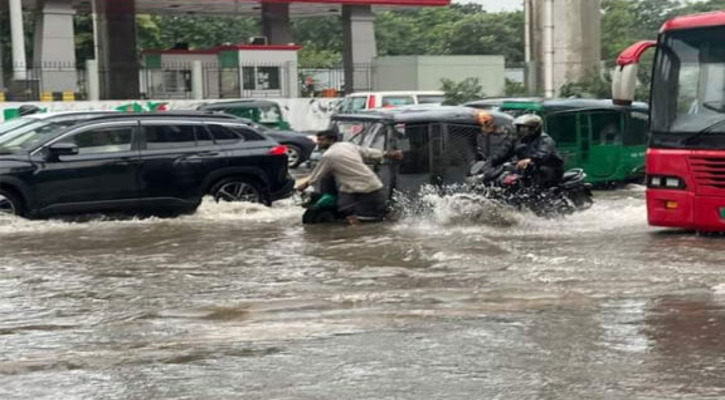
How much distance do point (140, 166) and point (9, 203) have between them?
1.77m

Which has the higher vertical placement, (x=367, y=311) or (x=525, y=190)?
(x=525, y=190)

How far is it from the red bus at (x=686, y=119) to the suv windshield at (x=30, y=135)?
7.43 meters

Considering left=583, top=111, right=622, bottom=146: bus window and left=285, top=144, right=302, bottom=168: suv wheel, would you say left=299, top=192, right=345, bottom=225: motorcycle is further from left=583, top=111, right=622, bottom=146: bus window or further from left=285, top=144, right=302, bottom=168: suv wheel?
left=285, top=144, right=302, bottom=168: suv wheel

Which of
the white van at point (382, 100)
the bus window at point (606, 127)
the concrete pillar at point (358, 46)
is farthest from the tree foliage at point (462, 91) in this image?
the bus window at point (606, 127)

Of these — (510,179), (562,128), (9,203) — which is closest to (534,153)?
(510,179)

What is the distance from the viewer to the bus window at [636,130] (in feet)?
61.4

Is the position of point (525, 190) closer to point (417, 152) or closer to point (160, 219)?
point (417, 152)

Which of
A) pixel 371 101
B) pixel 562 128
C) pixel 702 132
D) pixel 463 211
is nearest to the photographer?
pixel 702 132

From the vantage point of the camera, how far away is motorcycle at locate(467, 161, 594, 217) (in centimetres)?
1319

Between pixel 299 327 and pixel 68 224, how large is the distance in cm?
719

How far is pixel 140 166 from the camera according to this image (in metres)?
14.3

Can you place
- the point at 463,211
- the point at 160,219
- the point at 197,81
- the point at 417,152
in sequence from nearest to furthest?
the point at 463,211 < the point at 417,152 < the point at 160,219 < the point at 197,81

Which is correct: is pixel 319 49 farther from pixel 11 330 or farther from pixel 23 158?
pixel 11 330

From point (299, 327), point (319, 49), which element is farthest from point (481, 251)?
point (319, 49)
